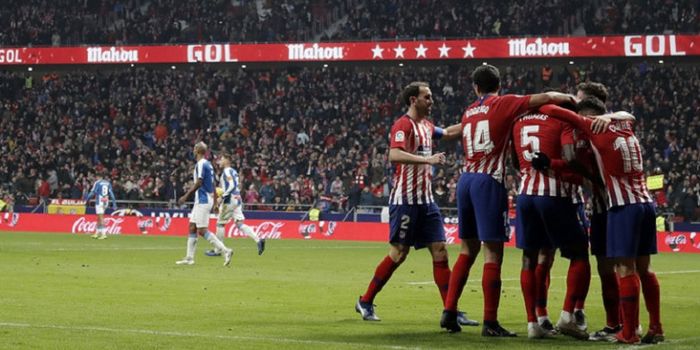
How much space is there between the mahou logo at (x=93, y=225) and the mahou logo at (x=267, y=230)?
16.2 feet

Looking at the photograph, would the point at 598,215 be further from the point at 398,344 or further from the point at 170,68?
the point at 170,68

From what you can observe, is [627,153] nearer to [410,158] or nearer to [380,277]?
[410,158]

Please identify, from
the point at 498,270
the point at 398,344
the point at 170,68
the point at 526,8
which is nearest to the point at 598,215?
the point at 498,270

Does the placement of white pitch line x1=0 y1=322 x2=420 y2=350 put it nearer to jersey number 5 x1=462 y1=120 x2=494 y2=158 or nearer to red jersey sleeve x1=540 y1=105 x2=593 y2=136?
jersey number 5 x1=462 y1=120 x2=494 y2=158

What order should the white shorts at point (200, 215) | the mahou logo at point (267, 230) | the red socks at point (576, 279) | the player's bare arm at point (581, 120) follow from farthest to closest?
the mahou logo at point (267, 230) < the white shorts at point (200, 215) < the red socks at point (576, 279) < the player's bare arm at point (581, 120)

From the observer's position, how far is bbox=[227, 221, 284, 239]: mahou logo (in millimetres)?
38219

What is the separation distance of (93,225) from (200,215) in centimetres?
1921

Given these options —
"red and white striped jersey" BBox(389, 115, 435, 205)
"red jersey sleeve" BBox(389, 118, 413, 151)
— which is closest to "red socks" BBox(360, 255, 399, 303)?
"red and white striped jersey" BBox(389, 115, 435, 205)

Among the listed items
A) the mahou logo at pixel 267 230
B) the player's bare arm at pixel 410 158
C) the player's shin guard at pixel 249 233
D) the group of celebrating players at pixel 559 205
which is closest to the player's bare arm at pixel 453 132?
the player's bare arm at pixel 410 158

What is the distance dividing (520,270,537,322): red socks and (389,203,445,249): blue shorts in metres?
1.71

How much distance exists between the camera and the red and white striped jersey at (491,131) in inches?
447

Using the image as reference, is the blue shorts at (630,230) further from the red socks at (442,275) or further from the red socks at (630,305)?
the red socks at (442,275)

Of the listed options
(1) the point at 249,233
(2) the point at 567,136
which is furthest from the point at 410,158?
(1) the point at 249,233

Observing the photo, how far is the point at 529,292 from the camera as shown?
37.1 feet
